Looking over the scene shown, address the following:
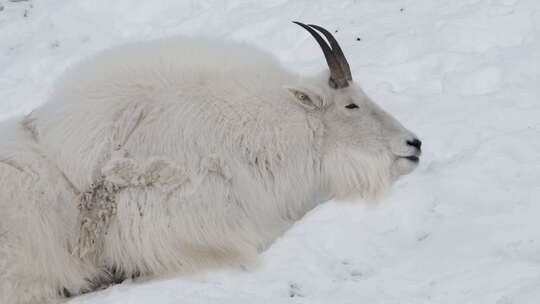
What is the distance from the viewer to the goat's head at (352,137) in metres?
5.01

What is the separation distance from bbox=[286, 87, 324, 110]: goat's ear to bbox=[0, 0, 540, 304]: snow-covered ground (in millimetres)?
646

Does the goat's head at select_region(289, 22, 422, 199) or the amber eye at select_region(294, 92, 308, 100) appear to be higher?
the amber eye at select_region(294, 92, 308, 100)

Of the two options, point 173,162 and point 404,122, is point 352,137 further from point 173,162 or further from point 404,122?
point 404,122

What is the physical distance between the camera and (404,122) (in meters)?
6.25

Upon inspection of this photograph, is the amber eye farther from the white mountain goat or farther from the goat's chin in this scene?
the goat's chin

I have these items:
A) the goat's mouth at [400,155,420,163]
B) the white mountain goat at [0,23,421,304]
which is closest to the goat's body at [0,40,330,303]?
the white mountain goat at [0,23,421,304]

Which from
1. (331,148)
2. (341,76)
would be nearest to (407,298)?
(331,148)

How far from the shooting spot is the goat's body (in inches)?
178

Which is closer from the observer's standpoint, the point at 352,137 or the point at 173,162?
the point at 173,162

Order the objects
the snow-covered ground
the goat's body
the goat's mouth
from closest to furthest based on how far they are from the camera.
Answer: the snow-covered ground → the goat's body → the goat's mouth

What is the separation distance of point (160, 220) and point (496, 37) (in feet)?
12.6

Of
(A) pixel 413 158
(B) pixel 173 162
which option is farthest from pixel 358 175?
(B) pixel 173 162

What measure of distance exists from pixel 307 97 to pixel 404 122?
1.51 meters

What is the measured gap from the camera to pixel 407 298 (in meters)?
4.13
